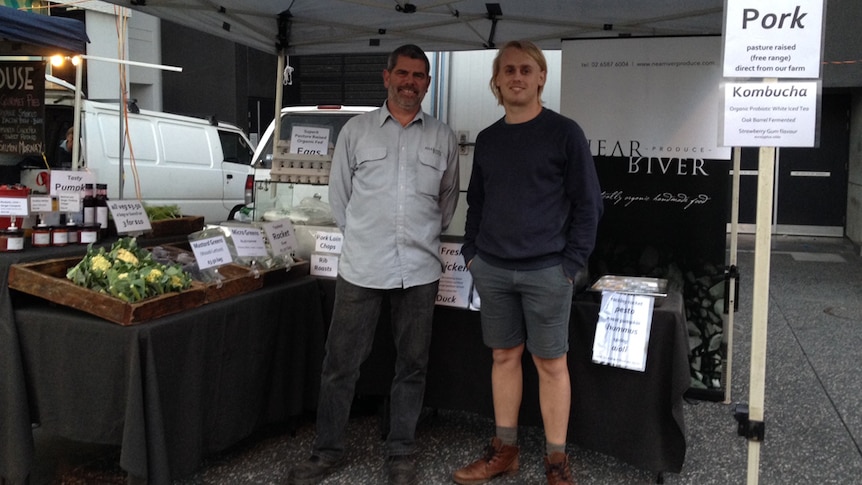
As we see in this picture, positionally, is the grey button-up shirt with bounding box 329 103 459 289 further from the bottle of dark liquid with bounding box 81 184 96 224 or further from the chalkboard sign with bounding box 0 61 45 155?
the chalkboard sign with bounding box 0 61 45 155

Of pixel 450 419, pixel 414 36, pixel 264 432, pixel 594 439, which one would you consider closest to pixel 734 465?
pixel 594 439

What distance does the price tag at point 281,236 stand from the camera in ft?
11.9

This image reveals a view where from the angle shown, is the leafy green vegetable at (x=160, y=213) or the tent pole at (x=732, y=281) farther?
the leafy green vegetable at (x=160, y=213)

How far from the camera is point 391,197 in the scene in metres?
3.04

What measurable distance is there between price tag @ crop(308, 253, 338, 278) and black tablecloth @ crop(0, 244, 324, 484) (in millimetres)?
562

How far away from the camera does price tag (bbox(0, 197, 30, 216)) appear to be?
A: 316cm

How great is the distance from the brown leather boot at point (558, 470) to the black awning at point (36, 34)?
4461mm

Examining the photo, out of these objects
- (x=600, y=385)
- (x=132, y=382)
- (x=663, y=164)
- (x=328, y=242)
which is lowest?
(x=600, y=385)

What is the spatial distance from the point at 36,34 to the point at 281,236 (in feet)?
9.11

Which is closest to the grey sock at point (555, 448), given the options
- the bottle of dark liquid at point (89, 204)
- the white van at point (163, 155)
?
the bottle of dark liquid at point (89, 204)

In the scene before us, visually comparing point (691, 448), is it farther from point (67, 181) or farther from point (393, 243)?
point (67, 181)

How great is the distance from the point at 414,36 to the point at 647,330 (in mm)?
2831

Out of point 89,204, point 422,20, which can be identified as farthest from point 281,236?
point 422,20

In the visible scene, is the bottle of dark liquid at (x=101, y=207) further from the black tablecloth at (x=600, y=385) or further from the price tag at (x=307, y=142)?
the black tablecloth at (x=600, y=385)
